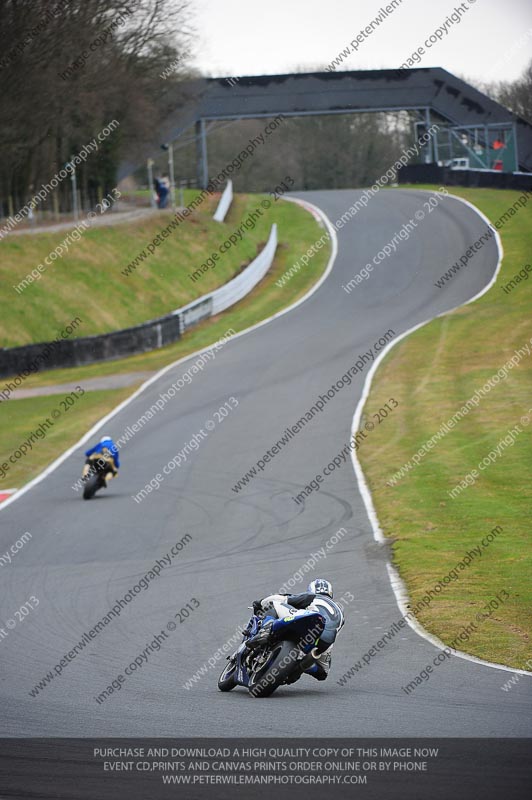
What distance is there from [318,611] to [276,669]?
639mm

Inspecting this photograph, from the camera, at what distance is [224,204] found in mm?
57000

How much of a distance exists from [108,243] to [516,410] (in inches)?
1050

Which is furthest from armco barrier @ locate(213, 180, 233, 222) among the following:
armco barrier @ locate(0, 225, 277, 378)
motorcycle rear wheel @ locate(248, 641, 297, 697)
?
motorcycle rear wheel @ locate(248, 641, 297, 697)

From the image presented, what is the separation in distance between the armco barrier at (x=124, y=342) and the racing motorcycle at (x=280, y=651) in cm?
2517

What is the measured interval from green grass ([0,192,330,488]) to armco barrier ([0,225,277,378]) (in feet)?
1.05

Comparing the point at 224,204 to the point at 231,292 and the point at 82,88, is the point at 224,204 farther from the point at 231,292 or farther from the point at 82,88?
the point at 231,292

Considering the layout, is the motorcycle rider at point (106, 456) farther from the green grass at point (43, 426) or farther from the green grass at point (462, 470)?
the green grass at point (462, 470)

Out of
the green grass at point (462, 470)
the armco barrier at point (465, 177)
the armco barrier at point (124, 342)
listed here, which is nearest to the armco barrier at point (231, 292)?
the armco barrier at point (124, 342)

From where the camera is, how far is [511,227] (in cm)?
4641

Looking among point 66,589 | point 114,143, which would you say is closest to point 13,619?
point 66,589

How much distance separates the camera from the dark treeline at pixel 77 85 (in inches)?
1748

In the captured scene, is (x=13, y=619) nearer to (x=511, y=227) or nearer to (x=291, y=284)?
(x=291, y=284)

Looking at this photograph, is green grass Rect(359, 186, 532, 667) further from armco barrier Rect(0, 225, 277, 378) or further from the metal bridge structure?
the metal bridge structure

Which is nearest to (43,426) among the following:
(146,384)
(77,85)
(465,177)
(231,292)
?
(146,384)
